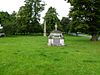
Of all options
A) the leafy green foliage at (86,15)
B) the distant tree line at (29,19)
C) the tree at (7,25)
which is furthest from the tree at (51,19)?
the leafy green foliage at (86,15)

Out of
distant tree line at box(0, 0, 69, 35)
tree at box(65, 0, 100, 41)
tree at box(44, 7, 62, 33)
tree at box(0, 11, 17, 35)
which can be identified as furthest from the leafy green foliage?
tree at box(44, 7, 62, 33)

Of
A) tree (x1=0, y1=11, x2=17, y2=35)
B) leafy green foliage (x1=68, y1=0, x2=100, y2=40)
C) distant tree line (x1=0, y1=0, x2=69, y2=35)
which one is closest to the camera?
leafy green foliage (x1=68, y1=0, x2=100, y2=40)

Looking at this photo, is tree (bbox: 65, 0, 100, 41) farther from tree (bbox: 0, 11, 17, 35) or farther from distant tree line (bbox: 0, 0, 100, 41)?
tree (bbox: 0, 11, 17, 35)

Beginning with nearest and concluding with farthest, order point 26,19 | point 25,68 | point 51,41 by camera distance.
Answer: point 25,68 → point 51,41 → point 26,19

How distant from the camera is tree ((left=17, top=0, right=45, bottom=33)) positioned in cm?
7025

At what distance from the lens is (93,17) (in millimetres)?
36875

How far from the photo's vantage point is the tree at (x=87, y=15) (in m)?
36.5

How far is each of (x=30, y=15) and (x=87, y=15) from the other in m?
36.7

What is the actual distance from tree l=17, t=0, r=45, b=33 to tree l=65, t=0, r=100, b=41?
3342cm

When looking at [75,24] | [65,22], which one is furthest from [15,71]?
[65,22]

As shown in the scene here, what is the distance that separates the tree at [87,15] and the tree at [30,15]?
33.4m

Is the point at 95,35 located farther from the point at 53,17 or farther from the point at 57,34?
the point at 53,17

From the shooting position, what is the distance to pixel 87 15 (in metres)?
36.4

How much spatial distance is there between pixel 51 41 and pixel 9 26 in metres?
37.9
